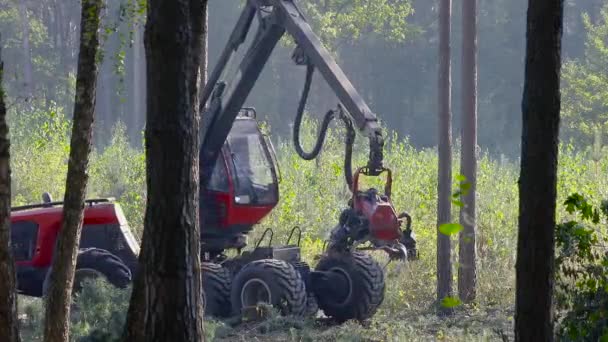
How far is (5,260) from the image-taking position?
9586 millimetres

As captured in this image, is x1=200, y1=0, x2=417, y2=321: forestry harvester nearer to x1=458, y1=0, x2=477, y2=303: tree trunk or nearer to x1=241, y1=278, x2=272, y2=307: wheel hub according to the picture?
x1=241, y1=278, x2=272, y2=307: wheel hub

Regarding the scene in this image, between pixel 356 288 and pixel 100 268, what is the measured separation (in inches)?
148

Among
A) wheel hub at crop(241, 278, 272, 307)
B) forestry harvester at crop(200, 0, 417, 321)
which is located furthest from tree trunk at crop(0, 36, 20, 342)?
wheel hub at crop(241, 278, 272, 307)

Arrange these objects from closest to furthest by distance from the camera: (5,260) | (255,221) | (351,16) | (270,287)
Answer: (5,260)
(270,287)
(255,221)
(351,16)

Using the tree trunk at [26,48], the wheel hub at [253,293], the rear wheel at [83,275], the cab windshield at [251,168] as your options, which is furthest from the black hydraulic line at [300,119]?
the tree trunk at [26,48]

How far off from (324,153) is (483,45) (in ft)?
126

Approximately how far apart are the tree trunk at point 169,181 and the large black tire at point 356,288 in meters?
10.1

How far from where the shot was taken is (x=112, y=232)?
62.5 ft

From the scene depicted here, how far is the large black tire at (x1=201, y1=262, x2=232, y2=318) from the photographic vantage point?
60.8ft

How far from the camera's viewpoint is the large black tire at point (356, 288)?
18.6 meters

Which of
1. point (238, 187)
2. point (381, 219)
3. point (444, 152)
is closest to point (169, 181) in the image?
point (381, 219)

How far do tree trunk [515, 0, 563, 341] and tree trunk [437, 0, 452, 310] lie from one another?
12.9 m

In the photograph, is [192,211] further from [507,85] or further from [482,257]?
[507,85]

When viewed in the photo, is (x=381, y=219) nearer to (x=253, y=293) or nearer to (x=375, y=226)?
(x=375, y=226)
